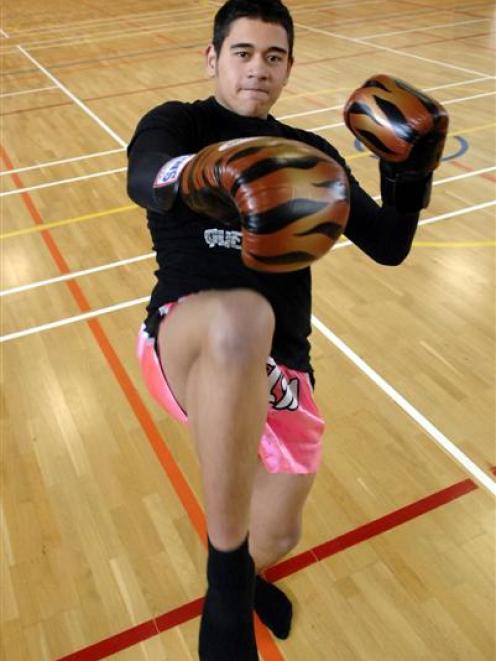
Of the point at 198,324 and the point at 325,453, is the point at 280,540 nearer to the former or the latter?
the point at 325,453

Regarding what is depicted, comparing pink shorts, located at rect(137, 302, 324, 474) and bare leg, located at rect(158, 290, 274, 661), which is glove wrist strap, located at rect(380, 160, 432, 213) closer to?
pink shorts, located at rect(137, 302, 324, 474)

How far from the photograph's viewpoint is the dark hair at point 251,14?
142 centimetres

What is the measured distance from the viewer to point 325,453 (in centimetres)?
240

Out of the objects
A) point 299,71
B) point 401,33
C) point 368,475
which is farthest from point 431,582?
point 401,33

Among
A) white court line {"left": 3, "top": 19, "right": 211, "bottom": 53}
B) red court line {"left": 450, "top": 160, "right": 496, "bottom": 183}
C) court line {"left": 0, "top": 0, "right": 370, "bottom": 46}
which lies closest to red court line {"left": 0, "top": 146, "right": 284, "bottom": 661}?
red court line {"left": 450, "top": 160, "right": 496, "bottom": 183}

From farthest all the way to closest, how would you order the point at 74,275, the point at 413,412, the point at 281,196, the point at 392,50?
the point at 392,50 < the point at 74,275 < the point at 413,412 < the point at 281,196

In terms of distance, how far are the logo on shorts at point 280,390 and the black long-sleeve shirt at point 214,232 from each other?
72mm

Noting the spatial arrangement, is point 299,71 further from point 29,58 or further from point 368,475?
point 368,475

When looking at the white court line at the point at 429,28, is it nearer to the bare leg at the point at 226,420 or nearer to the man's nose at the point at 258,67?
the man's nose at the point at 258,67

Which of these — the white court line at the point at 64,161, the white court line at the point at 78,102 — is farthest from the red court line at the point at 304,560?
the white court line at the point at 78,102

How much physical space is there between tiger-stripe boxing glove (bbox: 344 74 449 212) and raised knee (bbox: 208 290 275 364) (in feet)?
2.14

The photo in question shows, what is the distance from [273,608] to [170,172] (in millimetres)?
1327

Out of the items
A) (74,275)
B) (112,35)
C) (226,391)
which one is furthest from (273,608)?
(112,35)

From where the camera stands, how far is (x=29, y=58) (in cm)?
966
